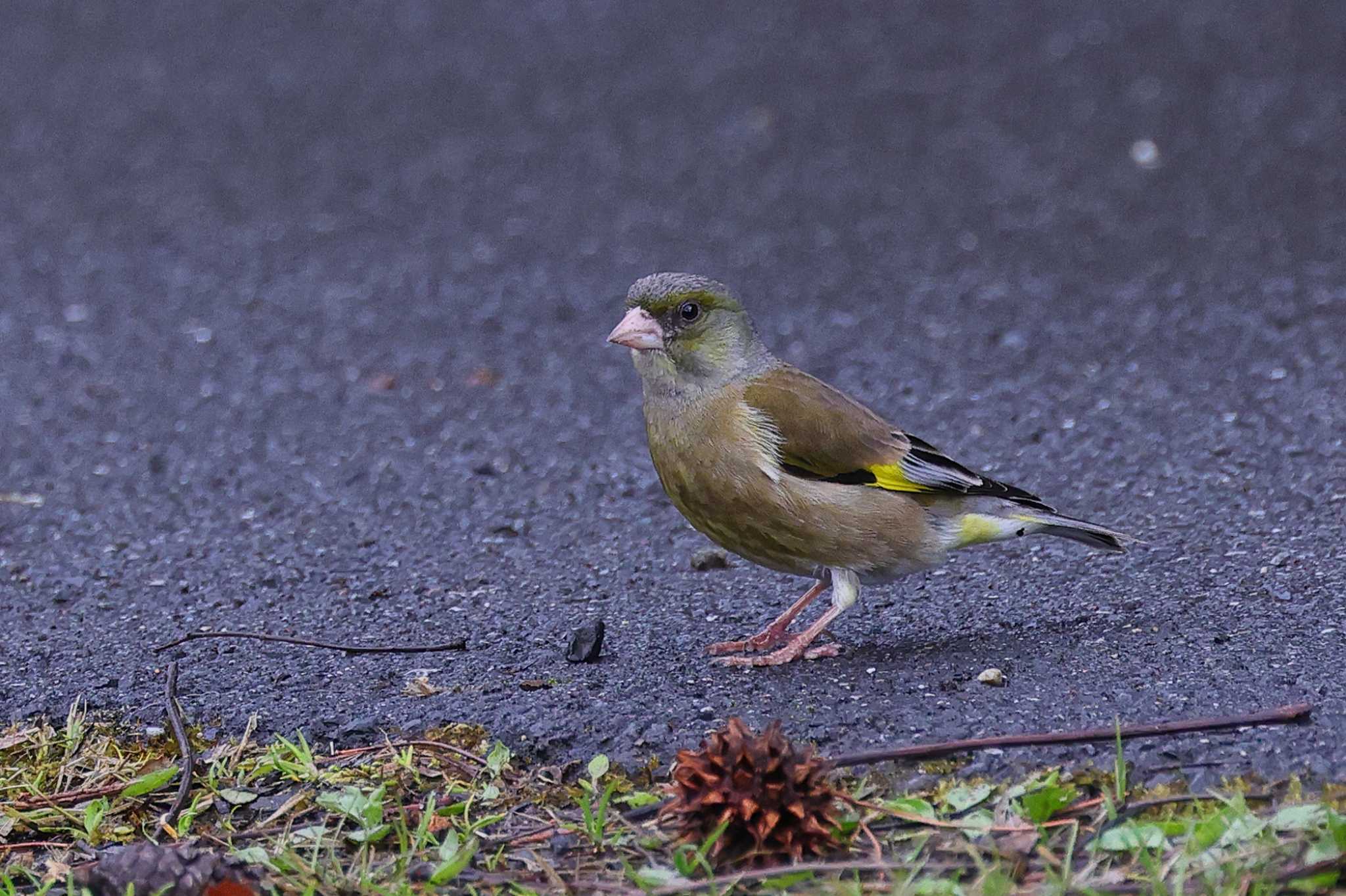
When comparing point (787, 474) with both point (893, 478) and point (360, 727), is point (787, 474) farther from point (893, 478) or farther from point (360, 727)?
point (360, 727)

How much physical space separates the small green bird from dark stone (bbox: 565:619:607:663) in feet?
1.02

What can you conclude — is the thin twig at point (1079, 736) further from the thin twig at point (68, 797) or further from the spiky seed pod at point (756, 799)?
the thin twig at point (68, 797)

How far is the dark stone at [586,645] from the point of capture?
4.12 meters

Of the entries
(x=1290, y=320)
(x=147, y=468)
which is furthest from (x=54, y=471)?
(x=1290, y=320)

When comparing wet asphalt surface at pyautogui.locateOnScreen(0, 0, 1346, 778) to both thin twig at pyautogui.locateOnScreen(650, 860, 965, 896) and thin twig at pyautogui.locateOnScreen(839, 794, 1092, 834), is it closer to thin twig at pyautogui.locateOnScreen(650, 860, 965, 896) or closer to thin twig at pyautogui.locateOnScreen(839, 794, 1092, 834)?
thin twig at pyautogui.locateOnScreen(839, 794, 1092, 834)

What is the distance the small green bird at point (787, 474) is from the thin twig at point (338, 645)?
72 centimetres

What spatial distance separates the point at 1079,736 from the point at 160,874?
1.84 metres

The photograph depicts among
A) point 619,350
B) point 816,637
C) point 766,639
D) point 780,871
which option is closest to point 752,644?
point 766,639

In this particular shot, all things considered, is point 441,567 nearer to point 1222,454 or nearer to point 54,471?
point 54,471

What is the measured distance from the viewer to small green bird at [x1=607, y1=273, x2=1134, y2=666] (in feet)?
13.8

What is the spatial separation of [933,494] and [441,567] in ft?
5.31

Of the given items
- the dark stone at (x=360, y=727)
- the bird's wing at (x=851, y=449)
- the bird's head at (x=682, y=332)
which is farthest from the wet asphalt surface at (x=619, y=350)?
the bird's head at (x=682, y=332)

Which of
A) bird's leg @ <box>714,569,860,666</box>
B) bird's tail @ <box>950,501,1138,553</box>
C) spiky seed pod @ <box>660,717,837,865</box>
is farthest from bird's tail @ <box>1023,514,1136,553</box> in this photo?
spiky seed pod @ <box>660,717,837,865</box>

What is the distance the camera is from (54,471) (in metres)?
6.09
